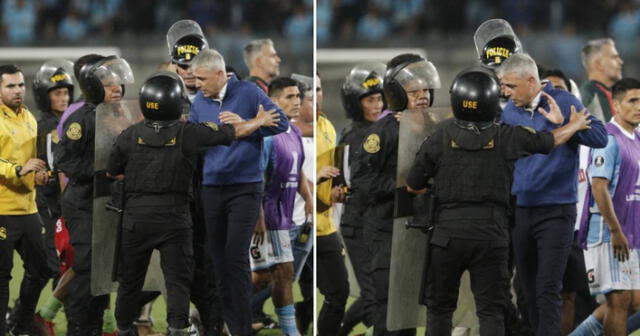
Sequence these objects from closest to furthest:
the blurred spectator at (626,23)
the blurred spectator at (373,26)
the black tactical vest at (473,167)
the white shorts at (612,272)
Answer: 1. the black tactical vest at (473,167)
2. the white shorts at (612,272)
3. the blurred spectator at (373,26)
4. the blurred spectator at (626,23)

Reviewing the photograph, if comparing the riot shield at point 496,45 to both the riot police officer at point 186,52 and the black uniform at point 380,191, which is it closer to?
the black uniform at point 380,191

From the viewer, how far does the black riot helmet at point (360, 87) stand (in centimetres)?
600

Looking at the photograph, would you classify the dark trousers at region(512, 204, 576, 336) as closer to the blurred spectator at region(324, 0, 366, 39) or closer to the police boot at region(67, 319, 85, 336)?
the police boot at region(67, 319, 85, 336)

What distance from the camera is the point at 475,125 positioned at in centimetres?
487

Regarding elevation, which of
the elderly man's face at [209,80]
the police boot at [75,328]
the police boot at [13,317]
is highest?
the elderly man's face at [209,80]

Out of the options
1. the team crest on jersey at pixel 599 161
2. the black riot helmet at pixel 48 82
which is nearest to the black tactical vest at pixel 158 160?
the black riot helmet at pixel 48 82

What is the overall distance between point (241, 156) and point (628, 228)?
1.96 metres

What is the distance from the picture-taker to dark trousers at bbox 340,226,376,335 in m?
5.79

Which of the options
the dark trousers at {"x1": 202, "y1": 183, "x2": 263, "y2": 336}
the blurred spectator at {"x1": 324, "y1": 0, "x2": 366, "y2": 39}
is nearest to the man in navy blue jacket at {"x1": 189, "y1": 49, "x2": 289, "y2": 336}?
the dark trousers at {"x1": 202, "y1": 183, "x2": 263, "y2": 336}

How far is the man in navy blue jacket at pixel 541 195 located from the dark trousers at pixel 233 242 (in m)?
1.31

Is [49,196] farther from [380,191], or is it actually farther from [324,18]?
[324,18]

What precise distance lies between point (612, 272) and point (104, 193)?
2.54 meters

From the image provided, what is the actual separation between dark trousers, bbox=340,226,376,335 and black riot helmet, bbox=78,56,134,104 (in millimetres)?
1383

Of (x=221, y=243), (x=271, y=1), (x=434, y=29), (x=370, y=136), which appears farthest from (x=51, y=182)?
(x=434, y=29)
